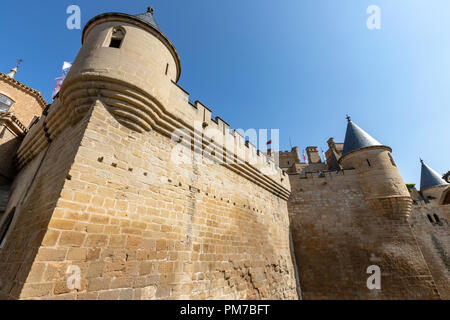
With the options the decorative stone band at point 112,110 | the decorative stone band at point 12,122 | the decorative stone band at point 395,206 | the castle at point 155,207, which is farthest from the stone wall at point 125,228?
the decorative stone band at point 395,206

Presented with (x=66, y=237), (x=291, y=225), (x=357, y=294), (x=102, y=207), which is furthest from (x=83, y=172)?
(x=357, y=294)

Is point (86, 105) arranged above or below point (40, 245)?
above

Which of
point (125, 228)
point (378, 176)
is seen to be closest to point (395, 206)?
point (378, 176)

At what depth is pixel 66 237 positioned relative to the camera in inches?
103

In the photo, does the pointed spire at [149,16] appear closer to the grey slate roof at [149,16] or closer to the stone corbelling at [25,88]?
the grey slate roof at [149,16]

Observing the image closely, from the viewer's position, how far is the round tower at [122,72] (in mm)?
3787

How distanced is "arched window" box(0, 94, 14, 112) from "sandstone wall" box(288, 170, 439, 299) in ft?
51.6

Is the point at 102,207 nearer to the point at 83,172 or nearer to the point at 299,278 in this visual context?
the point at 83,172

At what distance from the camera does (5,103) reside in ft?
30.8

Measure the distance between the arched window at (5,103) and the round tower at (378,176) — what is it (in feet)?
61.5

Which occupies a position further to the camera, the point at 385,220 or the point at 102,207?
the point at 385,220

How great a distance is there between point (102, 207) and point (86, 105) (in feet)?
7.09

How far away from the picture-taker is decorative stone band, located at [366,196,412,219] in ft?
30.2

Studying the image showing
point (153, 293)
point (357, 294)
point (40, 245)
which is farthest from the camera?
point (357, 294)
